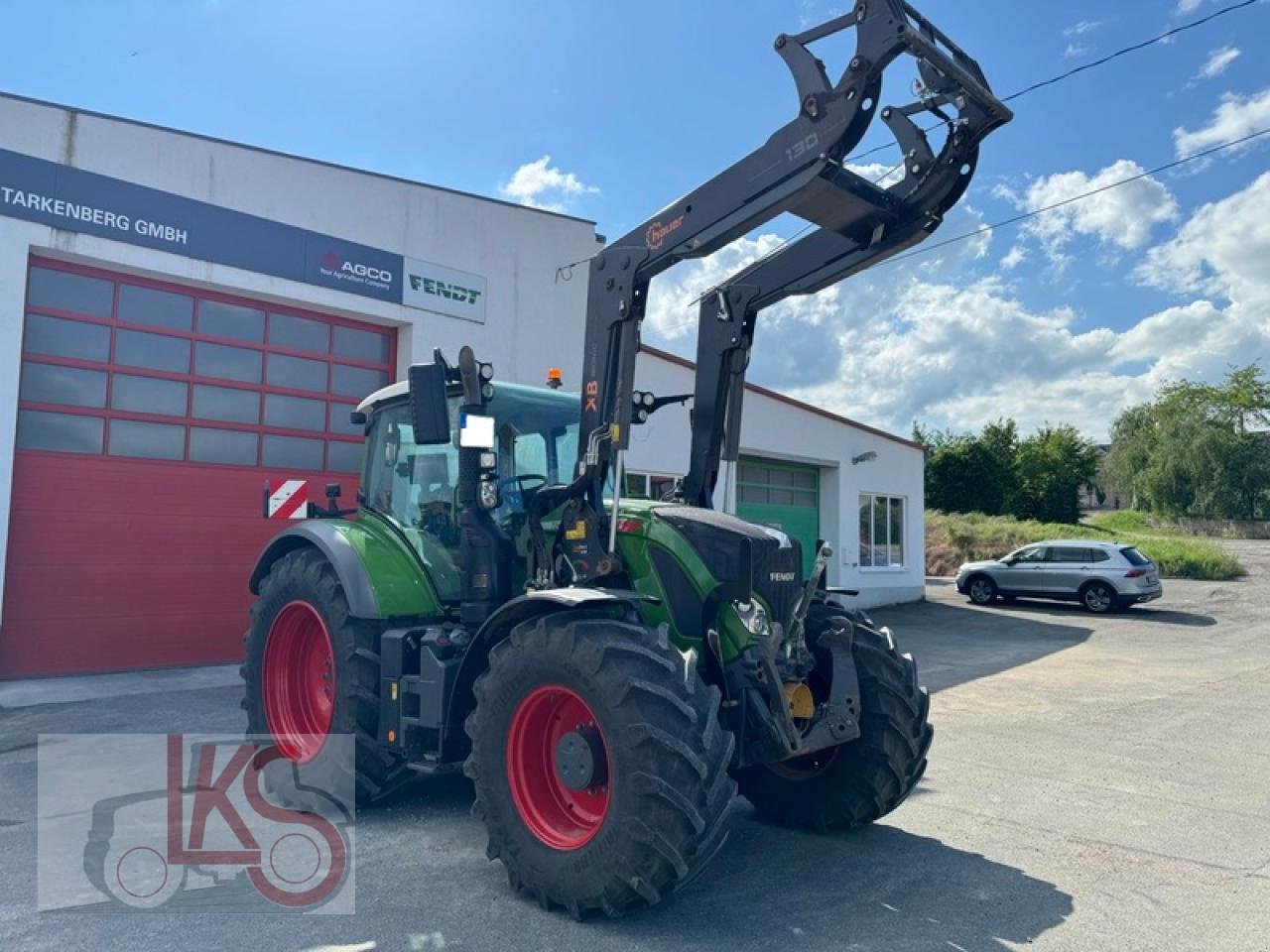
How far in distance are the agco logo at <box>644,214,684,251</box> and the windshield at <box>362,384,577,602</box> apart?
133 centimetres

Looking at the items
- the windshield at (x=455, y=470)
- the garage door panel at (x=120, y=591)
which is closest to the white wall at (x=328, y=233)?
the garage door panel at (x=120, y=591)

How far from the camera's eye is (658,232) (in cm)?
462

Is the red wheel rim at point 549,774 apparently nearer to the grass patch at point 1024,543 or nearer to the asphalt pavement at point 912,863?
the asphalt pavement at point 912,863

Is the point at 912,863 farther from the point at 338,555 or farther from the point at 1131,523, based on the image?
the point at 1131,523

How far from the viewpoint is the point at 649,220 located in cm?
469

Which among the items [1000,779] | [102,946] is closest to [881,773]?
[1000,779]

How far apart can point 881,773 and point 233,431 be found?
837 cm

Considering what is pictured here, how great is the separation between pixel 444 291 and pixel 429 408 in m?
7.95

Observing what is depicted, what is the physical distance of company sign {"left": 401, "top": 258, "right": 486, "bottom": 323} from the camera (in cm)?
1185

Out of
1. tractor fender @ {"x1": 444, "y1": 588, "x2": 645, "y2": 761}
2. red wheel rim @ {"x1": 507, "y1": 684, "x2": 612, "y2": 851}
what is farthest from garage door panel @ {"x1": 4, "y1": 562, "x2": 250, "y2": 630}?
red wheel rim @ {"x1": 507, "y1": 684, "x2": 612, "y2": 851}

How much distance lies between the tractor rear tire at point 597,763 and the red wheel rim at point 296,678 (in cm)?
209

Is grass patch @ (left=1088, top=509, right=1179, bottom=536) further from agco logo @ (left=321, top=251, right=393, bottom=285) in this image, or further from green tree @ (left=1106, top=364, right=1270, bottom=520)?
agco logo @ (left=321, top=251, right=393, bottom=285)

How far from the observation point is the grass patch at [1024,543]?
1115 inches

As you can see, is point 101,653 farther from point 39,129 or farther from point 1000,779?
point 1000,779
